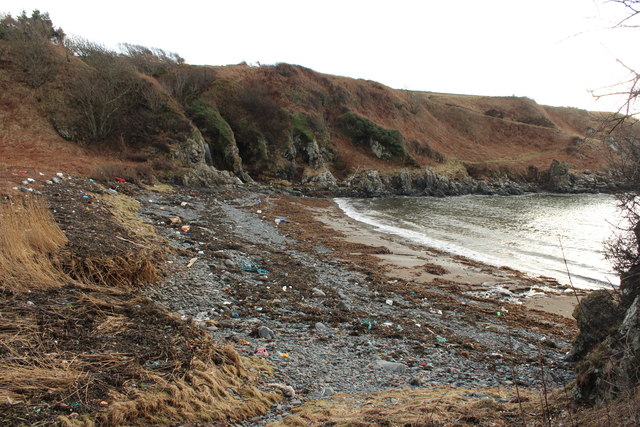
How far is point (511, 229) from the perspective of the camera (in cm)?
2233

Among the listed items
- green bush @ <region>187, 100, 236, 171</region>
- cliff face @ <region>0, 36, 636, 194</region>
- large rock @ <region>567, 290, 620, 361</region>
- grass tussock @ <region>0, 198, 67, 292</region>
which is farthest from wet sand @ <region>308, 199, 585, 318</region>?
green bush @ <region>187, 100, 236, 171</region>

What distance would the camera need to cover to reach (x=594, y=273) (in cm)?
1382

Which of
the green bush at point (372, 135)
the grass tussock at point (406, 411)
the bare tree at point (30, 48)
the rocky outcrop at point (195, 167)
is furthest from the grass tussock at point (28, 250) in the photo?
the green bush at point (372, 135)

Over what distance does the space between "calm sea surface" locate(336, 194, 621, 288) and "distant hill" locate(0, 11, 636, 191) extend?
5967 mm

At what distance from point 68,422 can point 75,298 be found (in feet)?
8.96

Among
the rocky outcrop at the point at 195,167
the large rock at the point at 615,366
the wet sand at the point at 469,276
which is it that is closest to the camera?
the large rock at the point at 615,366

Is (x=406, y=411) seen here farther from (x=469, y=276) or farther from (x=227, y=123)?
(x=227, y=123)

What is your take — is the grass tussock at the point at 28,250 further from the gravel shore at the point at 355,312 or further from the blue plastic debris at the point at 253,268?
the blue plastic debris at the point at 253,268

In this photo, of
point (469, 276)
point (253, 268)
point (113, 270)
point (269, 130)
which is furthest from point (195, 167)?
point (113, 270)

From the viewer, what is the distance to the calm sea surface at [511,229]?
49.1 feet

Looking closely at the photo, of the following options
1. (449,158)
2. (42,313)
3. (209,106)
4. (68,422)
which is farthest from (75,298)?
(449,158)

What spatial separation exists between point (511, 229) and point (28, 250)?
23207 mm

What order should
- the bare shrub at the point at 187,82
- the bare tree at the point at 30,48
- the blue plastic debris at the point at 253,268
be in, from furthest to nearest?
the bare shrub at the point at 187,82
the bare tree at the point at 30,48
the blue plastic debris at the point at 253,268

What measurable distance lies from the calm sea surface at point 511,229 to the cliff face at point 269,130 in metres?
4.52
